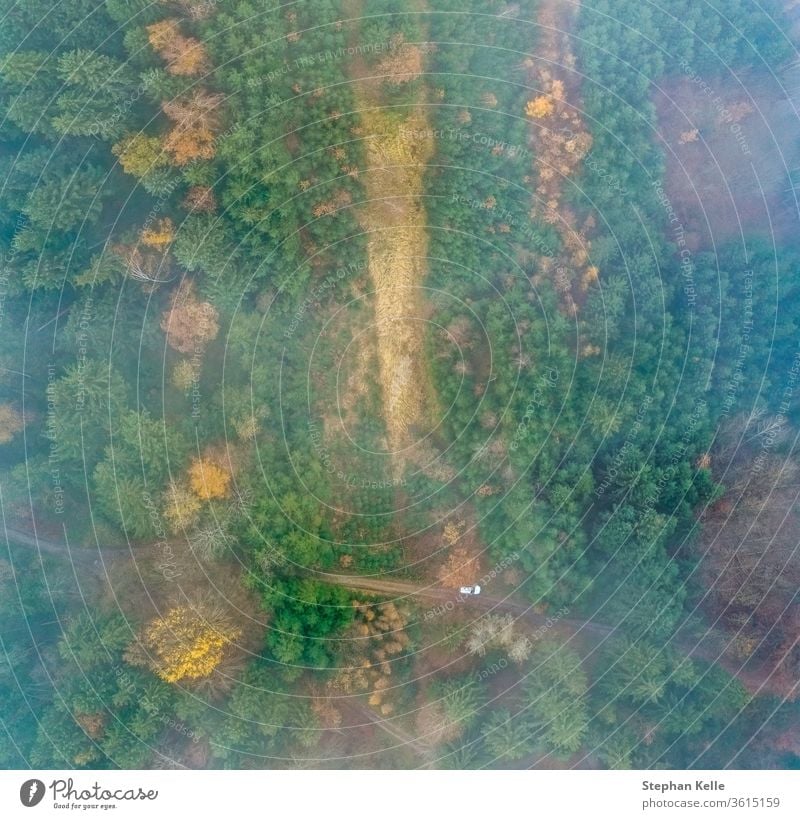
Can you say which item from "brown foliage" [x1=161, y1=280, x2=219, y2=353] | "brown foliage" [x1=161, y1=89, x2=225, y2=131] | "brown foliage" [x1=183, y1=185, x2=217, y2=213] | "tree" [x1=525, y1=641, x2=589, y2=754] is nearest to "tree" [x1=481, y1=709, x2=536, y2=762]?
"tree" [x1=525, y1=641, x2=589, y2=754]

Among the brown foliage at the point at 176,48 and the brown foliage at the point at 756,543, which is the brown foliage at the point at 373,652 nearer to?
the brown foliage at the point at 756,543

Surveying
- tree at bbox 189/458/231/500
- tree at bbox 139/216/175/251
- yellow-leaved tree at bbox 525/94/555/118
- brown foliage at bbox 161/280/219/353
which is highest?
yellow-leaved tree at bbox 525/94/555/118

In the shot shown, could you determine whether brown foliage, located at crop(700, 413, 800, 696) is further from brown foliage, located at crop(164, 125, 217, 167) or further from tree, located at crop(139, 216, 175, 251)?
tree, located at crop(139, 216, 175, 251)

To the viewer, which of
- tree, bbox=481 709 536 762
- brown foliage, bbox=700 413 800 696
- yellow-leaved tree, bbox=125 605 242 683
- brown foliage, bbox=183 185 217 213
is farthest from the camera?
brown foliage, bbox=700 413 800 696

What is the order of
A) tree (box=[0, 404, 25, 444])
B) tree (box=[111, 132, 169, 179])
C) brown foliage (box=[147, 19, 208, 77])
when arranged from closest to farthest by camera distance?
brown foliage (box=[147, 19, 208, 77]) → tree (box=[111, 132, 169, 179]) → tree (box=[0, 404, 25, 444])

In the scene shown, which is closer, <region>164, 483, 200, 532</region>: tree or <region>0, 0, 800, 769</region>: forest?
<region>0, 0, 800, 769</region>: forest
